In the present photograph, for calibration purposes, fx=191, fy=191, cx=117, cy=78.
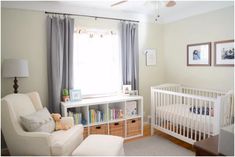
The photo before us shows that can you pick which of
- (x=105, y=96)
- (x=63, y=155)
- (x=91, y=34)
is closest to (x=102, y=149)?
(x=63, y=155)

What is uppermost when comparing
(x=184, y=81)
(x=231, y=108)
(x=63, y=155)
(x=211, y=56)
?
(x=211, y=56)

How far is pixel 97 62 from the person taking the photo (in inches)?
145

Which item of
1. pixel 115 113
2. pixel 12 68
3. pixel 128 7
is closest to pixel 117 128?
pixel 115 113

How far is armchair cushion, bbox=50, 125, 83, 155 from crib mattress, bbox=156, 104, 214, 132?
5.06 feet

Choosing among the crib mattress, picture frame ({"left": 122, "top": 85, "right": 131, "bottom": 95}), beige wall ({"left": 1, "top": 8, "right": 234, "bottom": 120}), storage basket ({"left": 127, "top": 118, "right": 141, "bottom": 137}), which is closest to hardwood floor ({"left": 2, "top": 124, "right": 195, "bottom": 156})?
storage basket ({"left": 127, "top": 118, "right": 141, "bottom": 137})

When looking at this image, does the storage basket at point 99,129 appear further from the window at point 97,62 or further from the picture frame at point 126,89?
the picture frame at point 126,89

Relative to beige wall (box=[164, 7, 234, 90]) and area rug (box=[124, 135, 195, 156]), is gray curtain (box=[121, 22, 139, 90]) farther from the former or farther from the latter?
area rug (box=[124, 135, 195, 156])

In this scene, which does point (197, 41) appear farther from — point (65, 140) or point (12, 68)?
point (12, 68)

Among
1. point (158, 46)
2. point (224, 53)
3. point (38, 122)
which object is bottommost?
point (38, 122)

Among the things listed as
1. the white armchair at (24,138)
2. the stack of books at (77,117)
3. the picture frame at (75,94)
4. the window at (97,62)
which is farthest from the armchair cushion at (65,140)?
the window at (97,62)

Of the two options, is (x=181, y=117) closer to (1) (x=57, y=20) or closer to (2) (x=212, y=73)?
(2) (x=212, y=73)

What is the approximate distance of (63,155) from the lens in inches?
85.7

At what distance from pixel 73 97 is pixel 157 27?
2.44 m

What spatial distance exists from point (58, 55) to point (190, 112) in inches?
92.0
